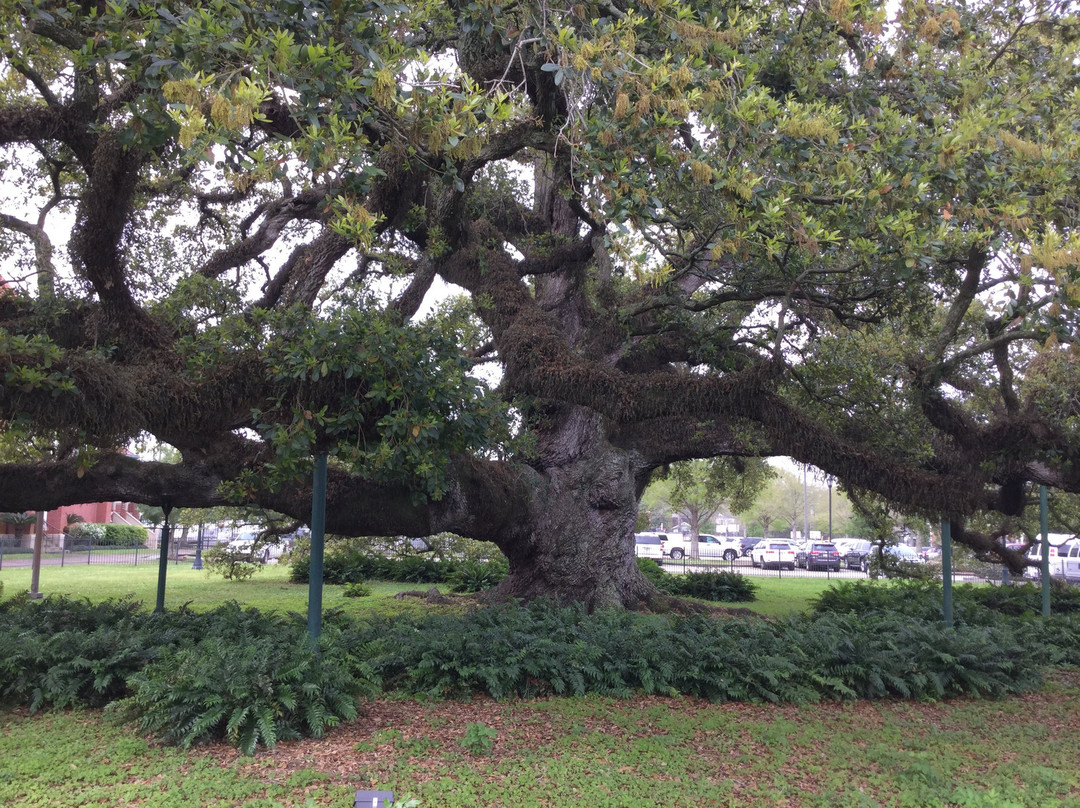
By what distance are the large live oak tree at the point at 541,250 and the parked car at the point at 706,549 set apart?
26.1m

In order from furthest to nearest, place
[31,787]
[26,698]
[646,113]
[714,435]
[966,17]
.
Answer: [714,435] < [966,17] < [26,698] < [646,113] < [31,787]

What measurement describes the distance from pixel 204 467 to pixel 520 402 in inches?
168

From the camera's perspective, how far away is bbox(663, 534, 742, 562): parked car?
39875mm

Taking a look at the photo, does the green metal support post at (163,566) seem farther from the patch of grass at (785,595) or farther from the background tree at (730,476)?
the background tree at (730,476)

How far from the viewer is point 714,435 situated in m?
12.1

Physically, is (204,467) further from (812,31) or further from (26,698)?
(812,31)

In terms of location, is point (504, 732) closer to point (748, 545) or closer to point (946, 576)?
point (946, 576)

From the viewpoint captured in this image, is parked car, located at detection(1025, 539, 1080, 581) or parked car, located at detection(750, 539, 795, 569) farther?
parked car, located at detection(750, 539, 795, 569)

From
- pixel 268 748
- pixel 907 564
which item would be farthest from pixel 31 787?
pixel 907 564

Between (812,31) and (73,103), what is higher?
(812,31)

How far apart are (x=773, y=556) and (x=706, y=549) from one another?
1628 centimetres

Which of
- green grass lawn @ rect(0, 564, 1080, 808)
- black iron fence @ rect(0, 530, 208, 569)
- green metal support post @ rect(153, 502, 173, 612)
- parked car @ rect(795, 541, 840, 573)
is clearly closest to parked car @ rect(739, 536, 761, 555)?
parked car @ rect(795, 541, 840, 573)

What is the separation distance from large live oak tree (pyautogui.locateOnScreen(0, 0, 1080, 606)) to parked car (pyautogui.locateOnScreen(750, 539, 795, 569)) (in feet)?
74.6

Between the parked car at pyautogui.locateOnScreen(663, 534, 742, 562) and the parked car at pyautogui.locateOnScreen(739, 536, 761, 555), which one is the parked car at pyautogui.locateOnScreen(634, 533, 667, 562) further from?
the parked car at pyautogui.locateOnScreen(739, 536, 761, 555)
